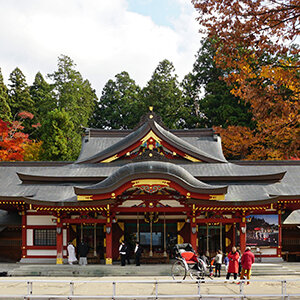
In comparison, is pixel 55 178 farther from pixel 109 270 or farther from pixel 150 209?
pixel 109 270

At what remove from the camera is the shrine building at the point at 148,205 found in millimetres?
20859

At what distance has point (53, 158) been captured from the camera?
4231cm

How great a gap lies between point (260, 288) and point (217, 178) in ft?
31.9

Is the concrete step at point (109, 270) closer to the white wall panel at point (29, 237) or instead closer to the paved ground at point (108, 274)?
the paved ground at point (108, 274)

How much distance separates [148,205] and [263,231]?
6.74 m

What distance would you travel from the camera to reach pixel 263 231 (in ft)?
75.8

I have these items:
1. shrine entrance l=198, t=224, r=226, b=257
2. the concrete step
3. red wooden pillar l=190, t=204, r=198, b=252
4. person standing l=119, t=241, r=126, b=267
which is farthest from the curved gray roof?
the concrete step

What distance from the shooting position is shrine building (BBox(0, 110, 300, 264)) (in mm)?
20859

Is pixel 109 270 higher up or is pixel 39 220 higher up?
pixel 39 220

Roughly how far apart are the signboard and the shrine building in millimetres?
55

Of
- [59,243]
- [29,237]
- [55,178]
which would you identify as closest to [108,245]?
[59,243]

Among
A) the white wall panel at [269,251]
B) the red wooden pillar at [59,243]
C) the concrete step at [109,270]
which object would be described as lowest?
the concrete step at [109,270]

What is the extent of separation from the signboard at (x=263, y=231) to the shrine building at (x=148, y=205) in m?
0.06

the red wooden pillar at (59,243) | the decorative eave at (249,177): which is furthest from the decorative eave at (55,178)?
the decorative eave at (249,177)
